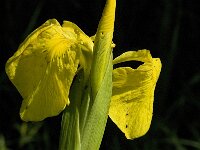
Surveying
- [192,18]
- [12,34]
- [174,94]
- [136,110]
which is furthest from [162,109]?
[136,110]

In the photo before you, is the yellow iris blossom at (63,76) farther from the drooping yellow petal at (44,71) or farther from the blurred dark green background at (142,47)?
the blurred dark green background at (142,47)

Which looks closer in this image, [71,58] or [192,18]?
[71,58]

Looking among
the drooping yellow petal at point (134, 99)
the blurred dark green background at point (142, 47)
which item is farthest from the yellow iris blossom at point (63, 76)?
the blurred dark green background at point (142, 47)

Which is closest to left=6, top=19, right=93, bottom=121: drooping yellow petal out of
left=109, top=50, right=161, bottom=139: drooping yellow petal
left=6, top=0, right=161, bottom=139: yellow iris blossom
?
left=6, top=0, right=161, bottom=139: yellow iris blossom

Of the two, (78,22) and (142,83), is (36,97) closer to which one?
(142,83)

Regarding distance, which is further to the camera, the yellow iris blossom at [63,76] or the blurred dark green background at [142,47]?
the blurred dark green background at [142,47]

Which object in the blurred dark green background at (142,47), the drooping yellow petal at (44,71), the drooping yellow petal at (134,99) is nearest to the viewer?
the drooping yellow petal at (44,71)
